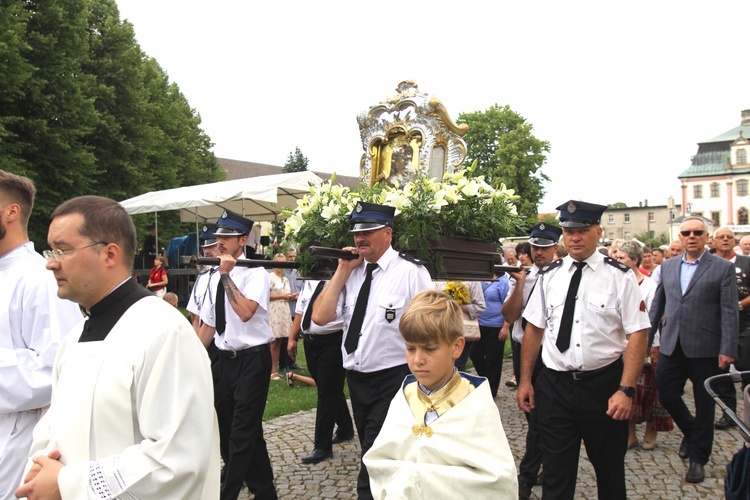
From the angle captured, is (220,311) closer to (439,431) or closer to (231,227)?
(231,227)

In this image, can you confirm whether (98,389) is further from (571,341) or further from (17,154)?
(17,154)

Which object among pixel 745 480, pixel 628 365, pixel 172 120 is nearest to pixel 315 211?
pixel 628 365

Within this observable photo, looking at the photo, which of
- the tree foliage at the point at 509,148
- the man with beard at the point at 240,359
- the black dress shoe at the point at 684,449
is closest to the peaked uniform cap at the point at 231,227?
the man with beard at the point at 240,359

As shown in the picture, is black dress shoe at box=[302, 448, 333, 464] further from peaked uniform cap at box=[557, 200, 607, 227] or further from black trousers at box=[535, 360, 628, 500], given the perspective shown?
peaked uniform cap at box=[557, 200, 607, 227]

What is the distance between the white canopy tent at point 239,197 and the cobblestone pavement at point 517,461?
646 centimetres

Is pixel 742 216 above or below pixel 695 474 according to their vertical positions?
above

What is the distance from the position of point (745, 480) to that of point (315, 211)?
11.1ft

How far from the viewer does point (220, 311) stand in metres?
5.66

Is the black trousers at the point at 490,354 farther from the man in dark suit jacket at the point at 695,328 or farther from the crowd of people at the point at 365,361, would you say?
the man in dark suit jacket at the point at 695,328

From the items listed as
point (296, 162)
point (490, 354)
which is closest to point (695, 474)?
point (490, 354)

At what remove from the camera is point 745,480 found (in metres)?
3.39

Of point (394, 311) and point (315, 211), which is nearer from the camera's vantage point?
point (394, 311)

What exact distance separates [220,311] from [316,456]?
2.06 m

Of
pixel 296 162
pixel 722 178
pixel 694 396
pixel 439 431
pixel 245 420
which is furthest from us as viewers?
pixel 722 178
